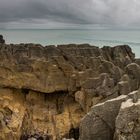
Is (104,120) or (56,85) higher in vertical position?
(56,85)

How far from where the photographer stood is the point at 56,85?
53.4 m

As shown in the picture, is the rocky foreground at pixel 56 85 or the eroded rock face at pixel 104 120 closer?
the eroded rock face at pixel 104 120

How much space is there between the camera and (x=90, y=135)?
18594 millimetres

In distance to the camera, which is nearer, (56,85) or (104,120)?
(104,120)

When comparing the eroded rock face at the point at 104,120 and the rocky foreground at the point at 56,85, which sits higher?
the rocky foreground at the point at 56,85

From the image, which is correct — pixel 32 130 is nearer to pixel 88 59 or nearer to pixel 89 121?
pixel 88 59

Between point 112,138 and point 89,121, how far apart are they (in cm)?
122

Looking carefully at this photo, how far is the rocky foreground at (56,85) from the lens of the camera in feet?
A: 149

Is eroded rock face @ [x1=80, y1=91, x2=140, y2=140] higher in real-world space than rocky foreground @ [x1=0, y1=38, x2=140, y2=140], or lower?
lower

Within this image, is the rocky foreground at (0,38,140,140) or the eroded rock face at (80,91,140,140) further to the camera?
the rocky foreground at (0,38,140,140)

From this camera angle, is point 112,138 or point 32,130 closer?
point 112,138

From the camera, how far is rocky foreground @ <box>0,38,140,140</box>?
45.6 meters

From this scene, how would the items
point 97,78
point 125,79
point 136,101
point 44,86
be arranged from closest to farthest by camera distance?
point 136,101 < point 125,79 < point 97,78 < point 44,86

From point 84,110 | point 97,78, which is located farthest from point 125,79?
point 84,110
